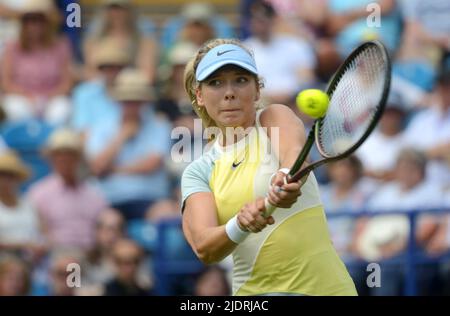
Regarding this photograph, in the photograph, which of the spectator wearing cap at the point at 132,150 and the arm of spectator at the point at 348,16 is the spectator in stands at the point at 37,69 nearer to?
the spectator wearing cap at the point at 132,150

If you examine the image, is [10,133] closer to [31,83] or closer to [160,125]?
[31,83]

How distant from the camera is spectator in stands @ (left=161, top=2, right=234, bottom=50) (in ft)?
31.1

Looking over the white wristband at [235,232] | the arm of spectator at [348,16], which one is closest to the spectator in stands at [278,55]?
the arm of spectator at [348,16]

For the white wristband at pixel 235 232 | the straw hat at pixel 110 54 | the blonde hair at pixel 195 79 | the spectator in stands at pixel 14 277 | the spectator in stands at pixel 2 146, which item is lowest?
the white wristband at pixel 235 232

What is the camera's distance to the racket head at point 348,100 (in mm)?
4695

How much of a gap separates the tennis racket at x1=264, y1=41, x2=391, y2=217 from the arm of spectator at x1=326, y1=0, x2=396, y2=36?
14.0 ft

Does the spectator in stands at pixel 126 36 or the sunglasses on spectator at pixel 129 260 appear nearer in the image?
the sunglasses on spectator at pixel 129 260

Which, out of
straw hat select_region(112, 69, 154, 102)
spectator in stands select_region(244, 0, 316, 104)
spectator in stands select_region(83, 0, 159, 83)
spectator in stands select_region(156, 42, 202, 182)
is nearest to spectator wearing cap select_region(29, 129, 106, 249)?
straw hat select_region(112, 69, 154, 102)

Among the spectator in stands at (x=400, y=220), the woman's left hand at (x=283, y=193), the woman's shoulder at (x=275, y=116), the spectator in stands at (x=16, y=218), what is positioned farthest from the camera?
the spectator in stands at (x=16, y=218)

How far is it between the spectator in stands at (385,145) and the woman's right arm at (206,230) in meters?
3.90

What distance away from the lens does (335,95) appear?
4.98 meters

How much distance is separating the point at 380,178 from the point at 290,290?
3.91 meters

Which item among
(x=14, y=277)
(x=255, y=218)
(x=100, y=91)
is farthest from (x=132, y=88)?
(x=255, y=218)
